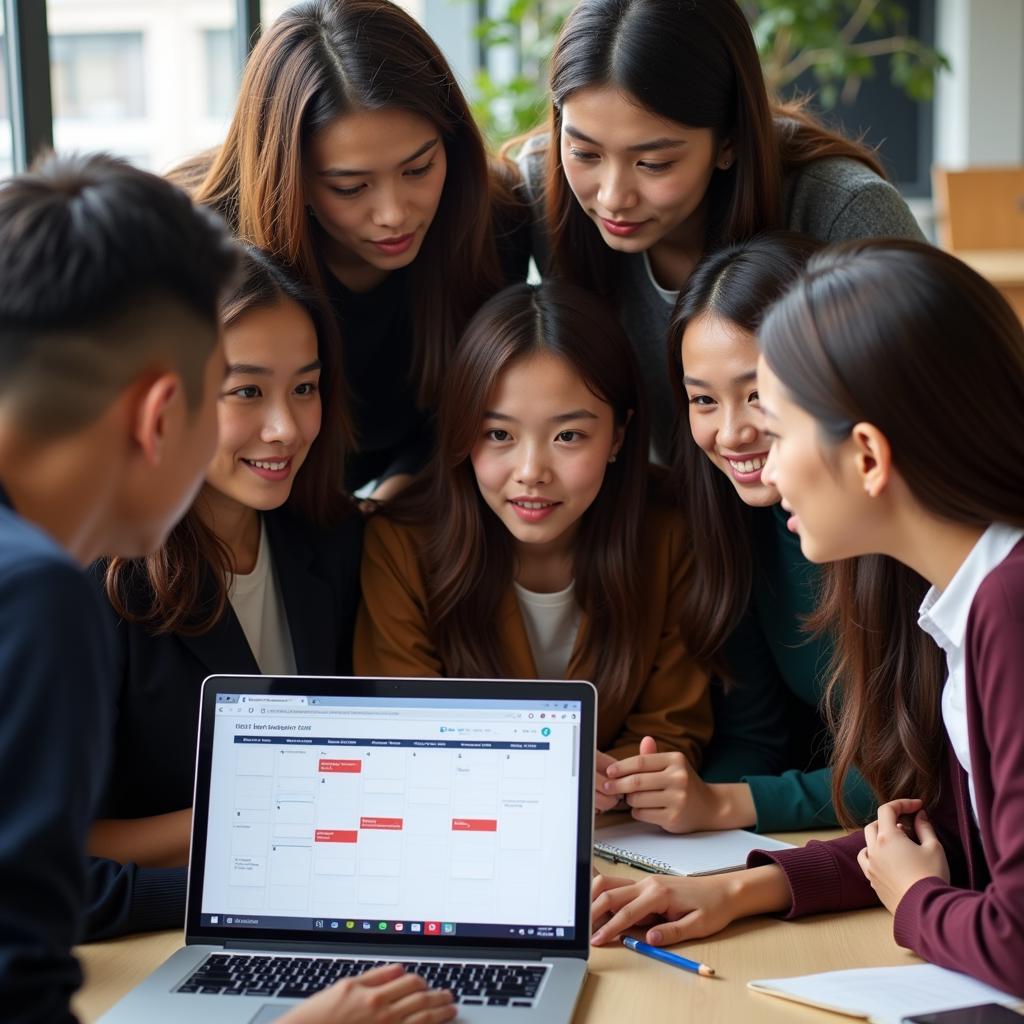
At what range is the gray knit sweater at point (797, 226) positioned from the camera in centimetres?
185

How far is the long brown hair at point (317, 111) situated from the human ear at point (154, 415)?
2.77ft

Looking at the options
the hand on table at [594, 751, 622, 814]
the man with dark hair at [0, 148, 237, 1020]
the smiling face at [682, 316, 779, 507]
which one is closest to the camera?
the man with dark hair at [0, 148, 237, 1020]

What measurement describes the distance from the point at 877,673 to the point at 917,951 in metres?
0.31

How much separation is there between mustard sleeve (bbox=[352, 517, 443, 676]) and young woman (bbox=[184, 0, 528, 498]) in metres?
0.15

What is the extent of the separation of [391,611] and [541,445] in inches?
11.3

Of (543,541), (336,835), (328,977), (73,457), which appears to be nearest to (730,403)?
(543,541)

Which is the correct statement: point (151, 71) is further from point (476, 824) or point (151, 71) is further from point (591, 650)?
point (476, 824)

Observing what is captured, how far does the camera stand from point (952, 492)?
1.18m

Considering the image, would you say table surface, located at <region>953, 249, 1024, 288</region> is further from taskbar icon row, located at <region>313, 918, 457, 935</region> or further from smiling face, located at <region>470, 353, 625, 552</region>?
taskbar icon row, located at <region>313, 918, 457, 935</region>

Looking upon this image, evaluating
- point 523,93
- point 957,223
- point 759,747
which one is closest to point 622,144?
point 759,747

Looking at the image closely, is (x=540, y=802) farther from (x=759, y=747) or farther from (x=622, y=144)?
(x=622, y=144)

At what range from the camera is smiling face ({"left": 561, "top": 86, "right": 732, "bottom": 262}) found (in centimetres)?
176

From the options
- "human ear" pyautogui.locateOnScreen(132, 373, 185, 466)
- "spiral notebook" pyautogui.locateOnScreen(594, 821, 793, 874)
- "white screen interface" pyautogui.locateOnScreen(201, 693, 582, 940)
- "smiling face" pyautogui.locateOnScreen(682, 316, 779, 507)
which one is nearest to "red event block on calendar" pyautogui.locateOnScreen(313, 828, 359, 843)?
"white screen interface" pyautogui.locateOnScreen(201, 693, 582, 940)

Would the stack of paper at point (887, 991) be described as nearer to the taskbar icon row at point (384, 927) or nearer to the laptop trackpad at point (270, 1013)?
the taskbar icon row at point (384, 927)
